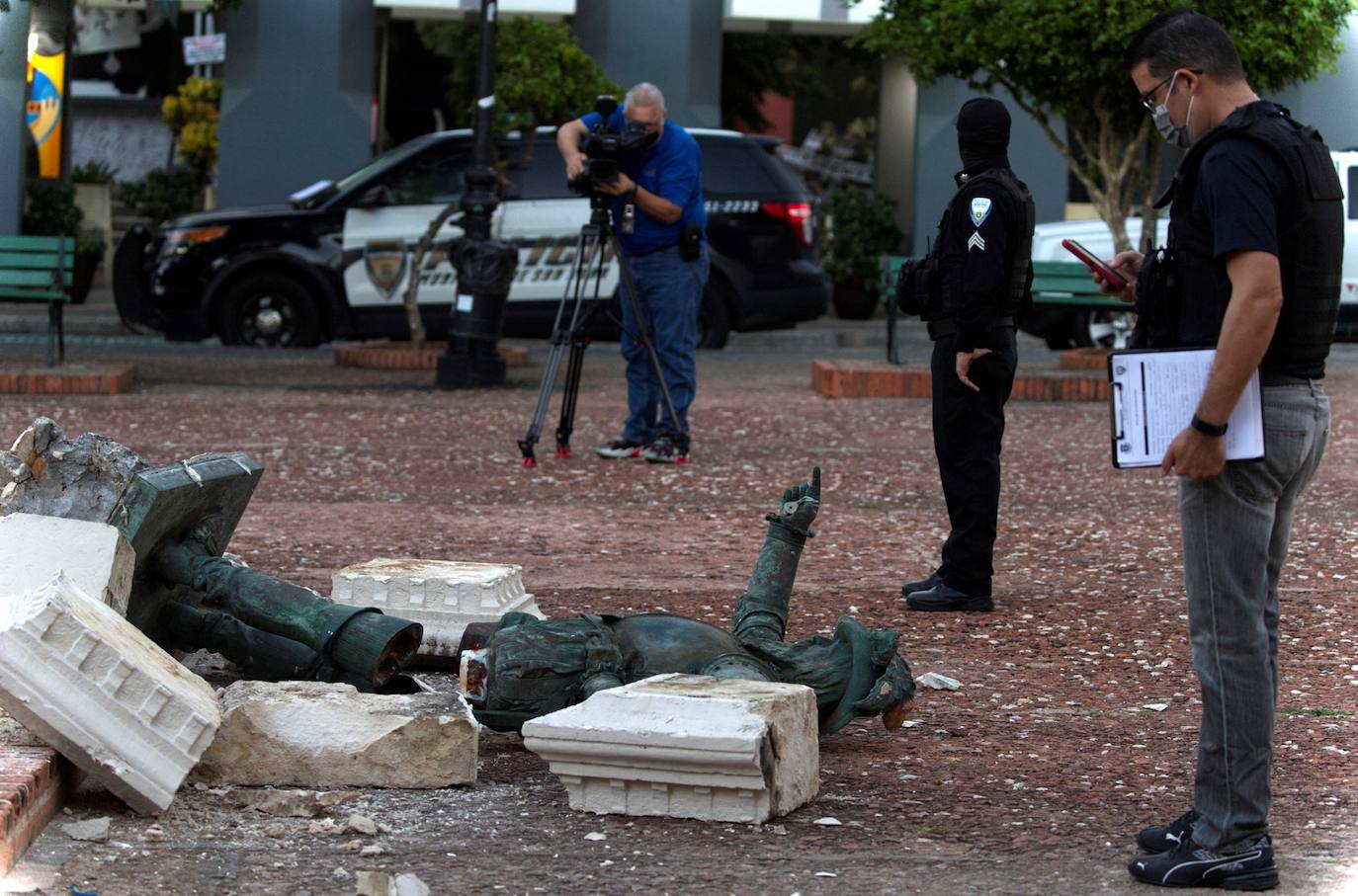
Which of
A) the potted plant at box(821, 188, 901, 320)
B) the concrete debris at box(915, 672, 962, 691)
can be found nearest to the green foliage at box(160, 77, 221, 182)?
the potted plant at box(821, 188, 901, 320)

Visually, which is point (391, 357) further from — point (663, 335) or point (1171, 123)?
point (1171, 123)

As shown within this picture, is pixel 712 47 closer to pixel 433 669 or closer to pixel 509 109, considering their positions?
pixel 509 109

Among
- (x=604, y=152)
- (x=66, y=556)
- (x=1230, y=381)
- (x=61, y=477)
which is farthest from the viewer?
(x=604, y=152)

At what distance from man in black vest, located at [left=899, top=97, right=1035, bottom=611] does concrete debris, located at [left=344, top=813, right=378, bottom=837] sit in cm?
290

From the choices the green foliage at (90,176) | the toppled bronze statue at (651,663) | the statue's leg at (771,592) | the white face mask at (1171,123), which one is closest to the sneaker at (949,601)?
the statue's leg at (771,592)

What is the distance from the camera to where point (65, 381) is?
13.0 meters

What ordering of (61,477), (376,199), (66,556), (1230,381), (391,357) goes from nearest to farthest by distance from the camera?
(1230,381) < (66,556) < (61,477) < (391,357) < (376,199)

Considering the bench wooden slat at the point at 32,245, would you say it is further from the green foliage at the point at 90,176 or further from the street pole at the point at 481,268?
the green foliage at the point at 90,176

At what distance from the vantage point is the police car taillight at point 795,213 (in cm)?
1659

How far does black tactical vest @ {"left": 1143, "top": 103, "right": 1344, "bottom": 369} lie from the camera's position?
3.74 m

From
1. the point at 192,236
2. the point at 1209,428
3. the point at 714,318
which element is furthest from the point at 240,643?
the point at 714,318

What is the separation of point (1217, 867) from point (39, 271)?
11.5m

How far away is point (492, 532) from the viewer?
26.4 feet

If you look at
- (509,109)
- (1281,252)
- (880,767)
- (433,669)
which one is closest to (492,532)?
(433,669)
